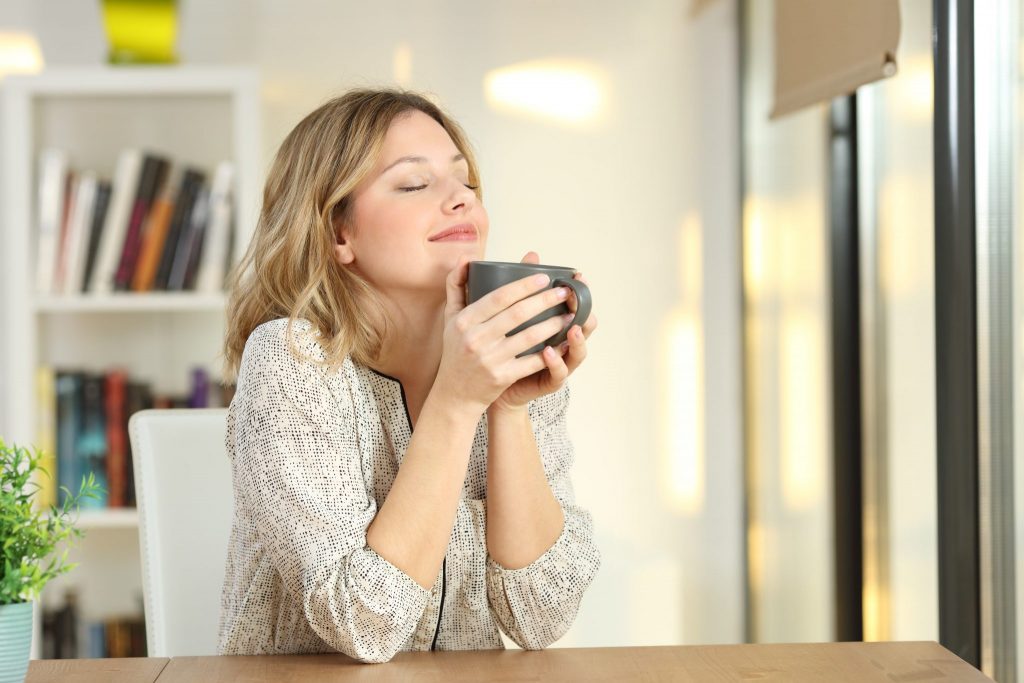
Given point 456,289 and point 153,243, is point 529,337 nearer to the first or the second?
point 456,289

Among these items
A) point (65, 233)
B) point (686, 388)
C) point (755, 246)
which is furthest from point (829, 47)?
point (65, 233)

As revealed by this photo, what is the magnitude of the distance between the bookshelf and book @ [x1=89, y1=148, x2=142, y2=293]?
0.17ft

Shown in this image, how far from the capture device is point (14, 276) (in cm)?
229

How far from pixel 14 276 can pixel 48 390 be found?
0.84ft

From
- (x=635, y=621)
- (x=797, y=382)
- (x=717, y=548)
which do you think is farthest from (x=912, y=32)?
(x=635, y=621)

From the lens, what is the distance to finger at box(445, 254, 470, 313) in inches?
43.1

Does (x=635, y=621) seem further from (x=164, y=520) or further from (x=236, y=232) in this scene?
(x=164, y=520)

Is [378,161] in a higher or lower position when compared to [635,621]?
higher

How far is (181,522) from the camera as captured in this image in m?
1.42

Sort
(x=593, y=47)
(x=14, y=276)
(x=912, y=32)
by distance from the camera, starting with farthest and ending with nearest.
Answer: (x=593, y=47)
(x=14, y=276)
(x=912, y=32)

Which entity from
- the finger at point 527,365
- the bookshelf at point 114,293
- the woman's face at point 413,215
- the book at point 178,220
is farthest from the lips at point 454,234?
the book at point 178,220

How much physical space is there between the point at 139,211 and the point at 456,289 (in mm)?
1483

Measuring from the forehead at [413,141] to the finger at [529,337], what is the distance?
0.31 m

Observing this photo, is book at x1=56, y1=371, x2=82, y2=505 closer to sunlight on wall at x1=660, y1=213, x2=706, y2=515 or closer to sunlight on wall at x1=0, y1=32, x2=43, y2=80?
sunlight on wall at x1=0, y1=32, x2=43, y2=80
